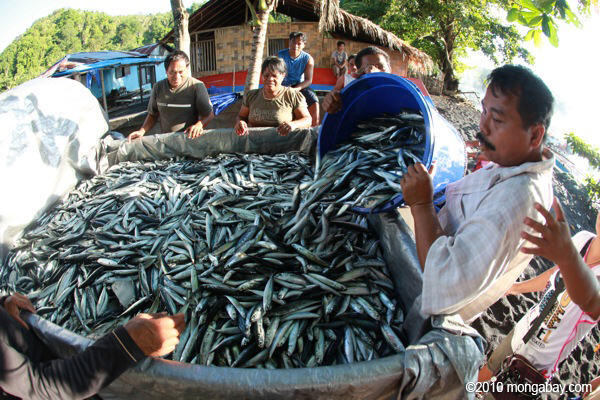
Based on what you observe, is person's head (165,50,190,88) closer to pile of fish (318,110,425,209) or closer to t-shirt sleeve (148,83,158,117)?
t-shirt sleeve (148,83,158,117)

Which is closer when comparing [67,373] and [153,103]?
[67,373]

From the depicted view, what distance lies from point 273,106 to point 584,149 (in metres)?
15.5

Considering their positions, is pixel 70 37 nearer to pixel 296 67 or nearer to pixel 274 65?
pixel 296 67

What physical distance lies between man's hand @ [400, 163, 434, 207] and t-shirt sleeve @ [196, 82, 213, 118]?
3.88 meters

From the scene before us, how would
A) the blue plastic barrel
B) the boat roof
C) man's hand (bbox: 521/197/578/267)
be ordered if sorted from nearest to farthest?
man's hand (bbox: 521/197/578/267)
the blue plastic barrel
the boat roof

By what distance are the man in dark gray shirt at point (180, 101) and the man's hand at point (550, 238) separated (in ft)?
13.9

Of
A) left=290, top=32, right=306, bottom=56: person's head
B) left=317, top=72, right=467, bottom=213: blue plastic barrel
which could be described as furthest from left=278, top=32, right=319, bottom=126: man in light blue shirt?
left=317, top=72, right=467, bottom=213: blue plastic barrel

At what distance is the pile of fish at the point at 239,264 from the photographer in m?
1.99

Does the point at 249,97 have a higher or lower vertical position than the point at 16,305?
higher

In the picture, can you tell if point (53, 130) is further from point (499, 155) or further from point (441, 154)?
point (499, 155)

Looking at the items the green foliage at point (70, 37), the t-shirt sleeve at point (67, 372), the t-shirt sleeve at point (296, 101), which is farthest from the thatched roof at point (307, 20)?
the green foliage at point (70, 37)

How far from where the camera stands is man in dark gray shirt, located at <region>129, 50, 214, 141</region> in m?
4.83

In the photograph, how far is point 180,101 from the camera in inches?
195

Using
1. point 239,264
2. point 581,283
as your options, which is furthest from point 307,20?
point 581,283
